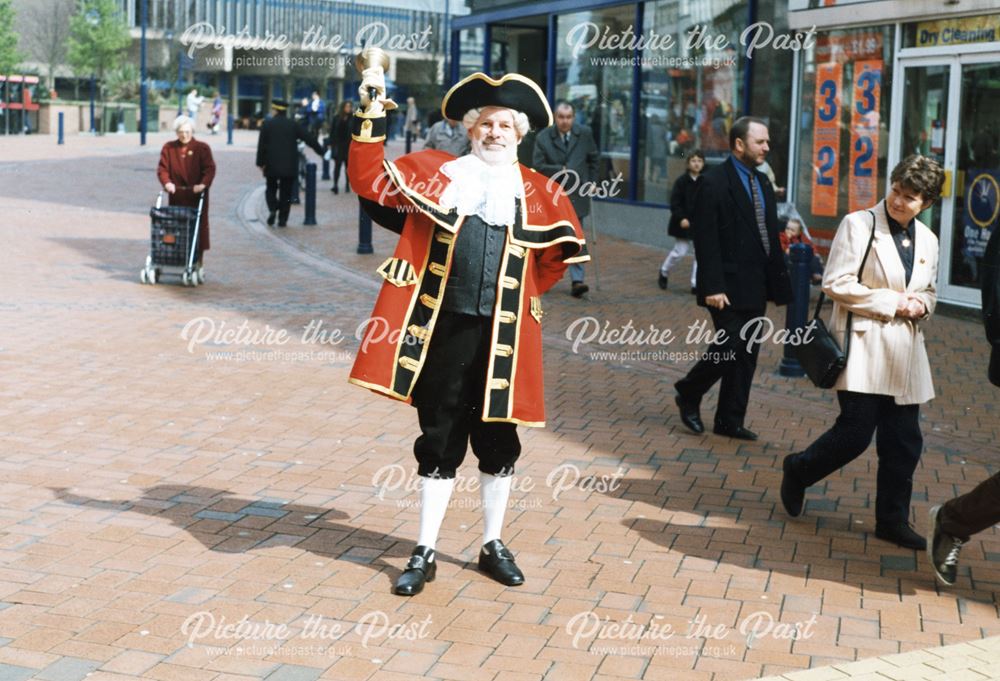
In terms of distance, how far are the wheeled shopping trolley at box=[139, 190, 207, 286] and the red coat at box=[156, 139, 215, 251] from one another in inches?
3.8

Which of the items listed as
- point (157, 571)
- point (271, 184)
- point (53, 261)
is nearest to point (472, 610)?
point (157, 571)

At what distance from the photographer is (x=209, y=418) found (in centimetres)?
801

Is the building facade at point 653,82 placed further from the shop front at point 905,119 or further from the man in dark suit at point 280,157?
the man in dark suit at point 280,157

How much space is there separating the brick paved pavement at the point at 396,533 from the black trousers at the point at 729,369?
0.19 metres

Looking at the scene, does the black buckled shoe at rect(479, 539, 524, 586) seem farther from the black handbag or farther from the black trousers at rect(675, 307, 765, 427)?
the black trousers at rect(675, 307, 765, 427)

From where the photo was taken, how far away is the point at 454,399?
16.9 feet

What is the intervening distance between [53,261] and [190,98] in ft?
136

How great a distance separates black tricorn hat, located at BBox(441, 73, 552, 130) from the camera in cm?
→ 495

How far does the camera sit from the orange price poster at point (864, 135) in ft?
46.0

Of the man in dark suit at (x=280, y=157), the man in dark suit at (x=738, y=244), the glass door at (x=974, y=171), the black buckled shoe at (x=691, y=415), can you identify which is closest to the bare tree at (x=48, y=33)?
the man in dark suit at (x=280, y=157)

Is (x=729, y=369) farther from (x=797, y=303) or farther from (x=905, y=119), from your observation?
(x=905, y=119)

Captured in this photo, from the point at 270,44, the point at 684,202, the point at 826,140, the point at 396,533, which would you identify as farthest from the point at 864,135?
the point at 270,44

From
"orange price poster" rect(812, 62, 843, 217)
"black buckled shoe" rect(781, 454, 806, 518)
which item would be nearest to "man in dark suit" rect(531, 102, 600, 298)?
"orange price poster" rect(812, 62, 843, 217)

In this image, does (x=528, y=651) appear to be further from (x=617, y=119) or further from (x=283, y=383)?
(x=617, y=119)
